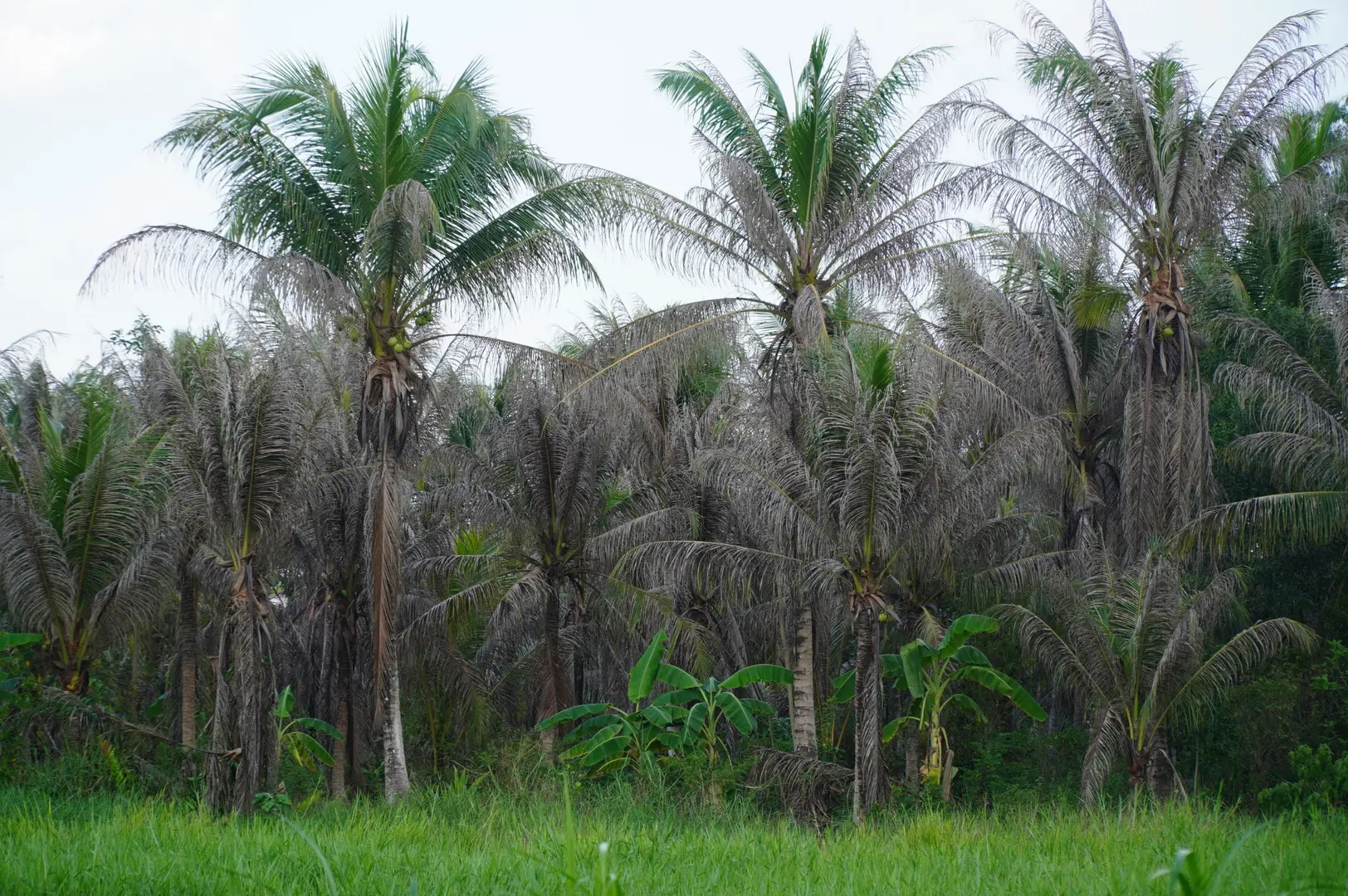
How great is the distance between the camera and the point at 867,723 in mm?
14234


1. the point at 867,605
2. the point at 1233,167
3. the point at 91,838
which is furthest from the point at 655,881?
the point at 1233,167

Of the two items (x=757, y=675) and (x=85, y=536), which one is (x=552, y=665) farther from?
(x=85, y=536)

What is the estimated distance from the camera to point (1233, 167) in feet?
52.9

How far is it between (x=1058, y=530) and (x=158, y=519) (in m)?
14.2

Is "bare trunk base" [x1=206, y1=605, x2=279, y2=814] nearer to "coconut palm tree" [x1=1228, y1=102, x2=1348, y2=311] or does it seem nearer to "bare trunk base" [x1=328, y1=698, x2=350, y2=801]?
"bare trunk base" [x1=328, y1=698, x2=350, y2=801]

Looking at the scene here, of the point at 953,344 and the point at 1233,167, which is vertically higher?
the point at 1233,167

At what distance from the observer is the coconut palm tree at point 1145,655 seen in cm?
1490

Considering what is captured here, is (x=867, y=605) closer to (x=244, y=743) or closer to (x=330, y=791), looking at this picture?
(x=244, y=743)

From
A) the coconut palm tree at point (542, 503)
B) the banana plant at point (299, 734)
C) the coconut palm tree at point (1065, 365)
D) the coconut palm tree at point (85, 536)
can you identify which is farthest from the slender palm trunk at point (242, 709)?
the coconut palm tree at point (1065, 365)

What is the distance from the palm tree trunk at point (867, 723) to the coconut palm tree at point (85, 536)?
348 inches

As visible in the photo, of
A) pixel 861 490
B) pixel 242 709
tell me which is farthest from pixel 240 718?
pixel 861 490

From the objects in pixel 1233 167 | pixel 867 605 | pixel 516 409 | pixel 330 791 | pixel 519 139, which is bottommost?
pixel 330 791

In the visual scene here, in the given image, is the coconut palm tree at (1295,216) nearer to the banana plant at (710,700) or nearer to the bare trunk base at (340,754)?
the banana plant at (710,700)

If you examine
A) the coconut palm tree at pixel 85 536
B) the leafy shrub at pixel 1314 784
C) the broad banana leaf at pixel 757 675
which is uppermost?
the coconut palm tree at pixel 85 536
